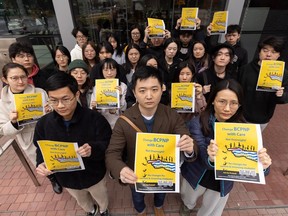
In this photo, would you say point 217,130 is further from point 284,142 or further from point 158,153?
point 284,142

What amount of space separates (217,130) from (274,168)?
2.81 metres

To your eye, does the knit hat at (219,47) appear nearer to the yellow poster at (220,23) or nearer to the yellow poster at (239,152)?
the yellow poster at (220,23)

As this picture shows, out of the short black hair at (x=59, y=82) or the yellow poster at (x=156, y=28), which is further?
the yellow poster at (x=156, y=28)

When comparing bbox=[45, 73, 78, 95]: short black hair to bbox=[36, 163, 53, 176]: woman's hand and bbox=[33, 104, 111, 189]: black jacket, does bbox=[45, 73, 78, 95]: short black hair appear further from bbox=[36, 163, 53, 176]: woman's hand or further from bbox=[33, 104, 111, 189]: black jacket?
bbox=[36, 163, 53, 176]: woman's hand

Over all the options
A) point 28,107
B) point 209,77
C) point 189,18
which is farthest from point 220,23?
point 28,107

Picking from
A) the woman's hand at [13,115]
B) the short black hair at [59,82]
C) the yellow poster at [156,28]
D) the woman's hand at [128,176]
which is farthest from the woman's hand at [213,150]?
the yellow poster at [156,28]

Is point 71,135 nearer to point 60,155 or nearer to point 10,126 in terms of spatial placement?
point 60,155

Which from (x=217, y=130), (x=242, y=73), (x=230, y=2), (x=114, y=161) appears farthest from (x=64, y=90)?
(x=230, y=2)

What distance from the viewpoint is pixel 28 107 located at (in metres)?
2.33

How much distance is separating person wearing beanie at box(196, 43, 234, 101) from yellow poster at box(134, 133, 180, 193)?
1.66 metres

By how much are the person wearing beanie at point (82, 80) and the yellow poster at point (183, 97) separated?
1.31m

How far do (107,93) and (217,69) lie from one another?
1827 mm

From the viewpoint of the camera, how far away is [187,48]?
433 centimetres

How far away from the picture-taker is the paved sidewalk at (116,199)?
2.85 meters
